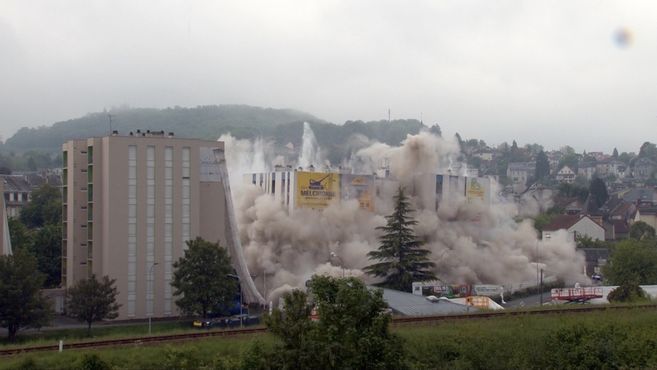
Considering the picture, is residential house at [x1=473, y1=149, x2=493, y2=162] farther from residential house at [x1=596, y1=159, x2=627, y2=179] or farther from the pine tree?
the pine tree

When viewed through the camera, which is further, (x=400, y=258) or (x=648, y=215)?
(x=648, y=215)

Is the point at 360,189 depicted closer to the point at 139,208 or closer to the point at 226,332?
the point at 139,208

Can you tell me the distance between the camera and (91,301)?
35438 millimetres

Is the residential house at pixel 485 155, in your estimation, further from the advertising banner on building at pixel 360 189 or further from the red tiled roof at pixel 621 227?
the advertising banner on building at pixel 360 189

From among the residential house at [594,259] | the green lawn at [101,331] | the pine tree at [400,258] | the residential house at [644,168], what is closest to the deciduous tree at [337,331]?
the green lawn at [101,331]

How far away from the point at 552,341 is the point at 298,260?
2652 centimetres

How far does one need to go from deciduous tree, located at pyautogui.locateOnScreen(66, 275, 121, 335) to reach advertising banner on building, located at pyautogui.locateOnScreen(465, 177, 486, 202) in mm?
28849

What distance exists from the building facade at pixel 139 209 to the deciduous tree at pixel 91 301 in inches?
106

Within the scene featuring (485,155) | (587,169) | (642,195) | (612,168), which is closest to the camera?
(642,195)

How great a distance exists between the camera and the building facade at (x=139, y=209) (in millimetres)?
39500

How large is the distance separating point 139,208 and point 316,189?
1380 centimetres

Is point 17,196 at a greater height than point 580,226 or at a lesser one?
greater

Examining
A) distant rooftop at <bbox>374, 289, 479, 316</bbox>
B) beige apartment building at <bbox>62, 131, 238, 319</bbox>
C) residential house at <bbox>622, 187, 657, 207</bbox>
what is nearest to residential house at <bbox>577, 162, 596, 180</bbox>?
residential house at <bbox>622, 187, 657, 207</bbox>

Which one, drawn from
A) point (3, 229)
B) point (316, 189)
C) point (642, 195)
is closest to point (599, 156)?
point (642, 195)
